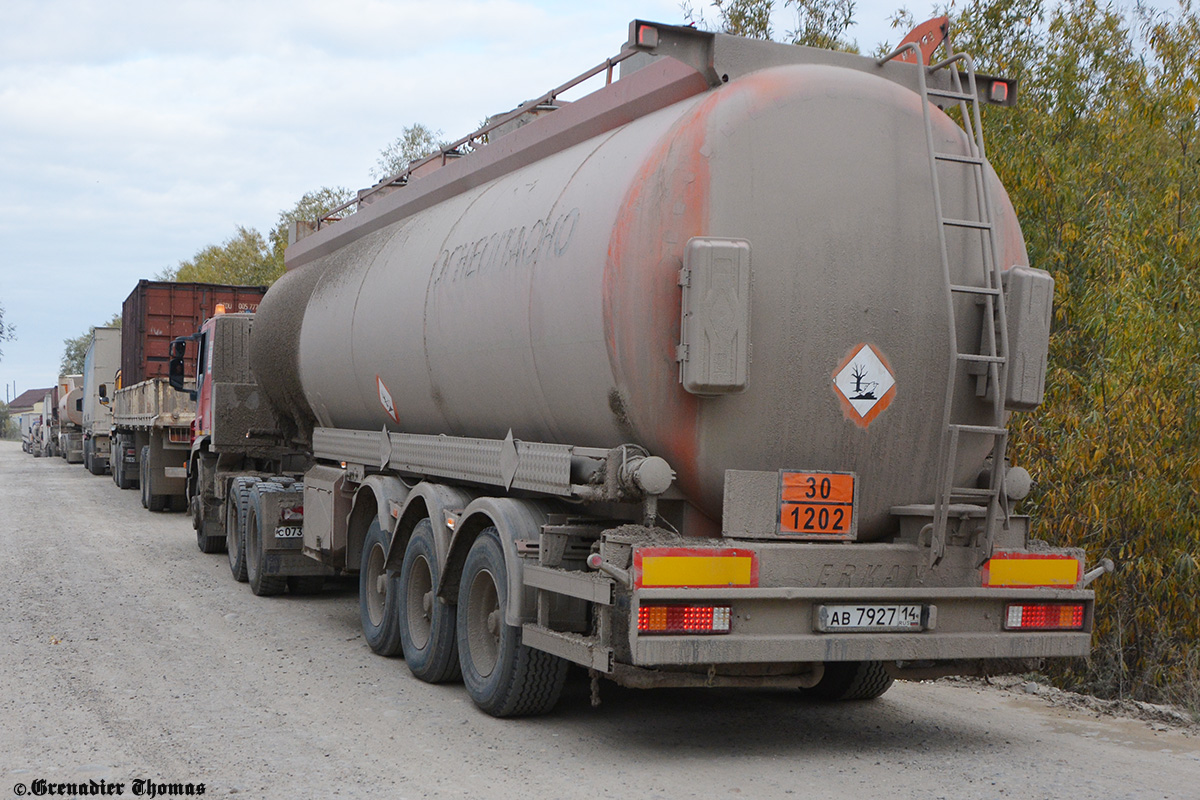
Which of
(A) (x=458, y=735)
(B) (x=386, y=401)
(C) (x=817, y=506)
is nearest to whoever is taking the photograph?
(C) (x=817, y=506)

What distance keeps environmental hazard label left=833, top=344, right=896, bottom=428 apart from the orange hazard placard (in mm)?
321

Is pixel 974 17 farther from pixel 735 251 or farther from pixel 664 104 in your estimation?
pixel 735 251

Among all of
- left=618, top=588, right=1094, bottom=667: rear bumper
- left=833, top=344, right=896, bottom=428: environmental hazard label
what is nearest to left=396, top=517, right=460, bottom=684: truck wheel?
left=618, top=588, right=1094, bottom=667: rear bumper

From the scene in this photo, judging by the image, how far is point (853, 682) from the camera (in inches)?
291

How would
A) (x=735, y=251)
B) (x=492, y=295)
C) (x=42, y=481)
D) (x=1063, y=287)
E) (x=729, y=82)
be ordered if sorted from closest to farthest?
1. (x=735, y=251)
2. (x=729, y=82)
3. (x=492, y=295)
4. (x=1063, y=287)
5. (x=42, y=481)

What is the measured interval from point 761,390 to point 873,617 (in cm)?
121

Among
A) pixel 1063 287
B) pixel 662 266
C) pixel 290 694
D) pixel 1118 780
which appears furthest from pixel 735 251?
pixel 1063 287

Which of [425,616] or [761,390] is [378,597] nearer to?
[425,616]

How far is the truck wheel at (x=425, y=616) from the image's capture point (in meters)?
7.53

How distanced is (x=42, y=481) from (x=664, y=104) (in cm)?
2777

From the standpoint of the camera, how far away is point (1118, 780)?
571cm

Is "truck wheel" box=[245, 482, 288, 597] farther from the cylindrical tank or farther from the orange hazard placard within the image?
the orange hazard placard

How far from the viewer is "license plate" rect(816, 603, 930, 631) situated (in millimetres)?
5695

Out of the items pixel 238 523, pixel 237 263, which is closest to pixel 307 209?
pixel 237 263
